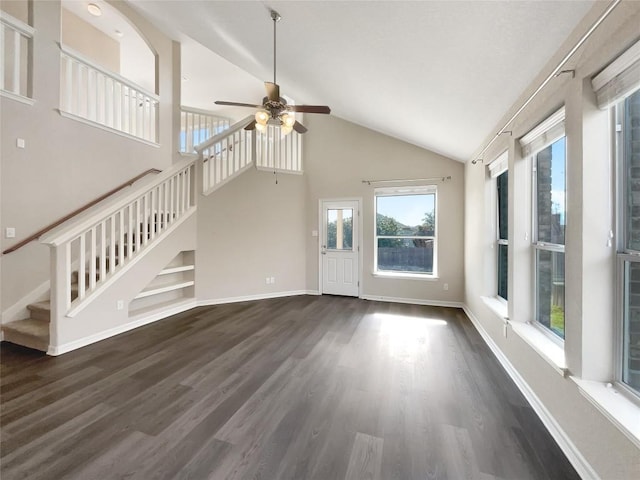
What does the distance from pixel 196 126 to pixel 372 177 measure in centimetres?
384

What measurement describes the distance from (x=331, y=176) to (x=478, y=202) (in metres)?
2.78

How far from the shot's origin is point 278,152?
215 inches

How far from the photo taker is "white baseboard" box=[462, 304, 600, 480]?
141 centimetres

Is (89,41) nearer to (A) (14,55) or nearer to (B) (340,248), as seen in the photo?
(A) (14,55)

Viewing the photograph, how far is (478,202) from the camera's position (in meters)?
3.65

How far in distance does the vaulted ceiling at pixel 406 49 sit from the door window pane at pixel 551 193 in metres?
0.57

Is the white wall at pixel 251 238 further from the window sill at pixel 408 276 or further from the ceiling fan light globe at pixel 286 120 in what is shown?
the ceiling fan light globe at pixel 286 120

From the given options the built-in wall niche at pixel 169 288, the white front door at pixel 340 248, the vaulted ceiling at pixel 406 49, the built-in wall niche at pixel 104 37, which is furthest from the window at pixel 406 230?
the built-in wall niche at pixel 104 37

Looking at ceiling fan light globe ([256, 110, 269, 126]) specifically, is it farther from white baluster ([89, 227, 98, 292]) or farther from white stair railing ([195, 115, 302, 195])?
white baluster ([89, 227, 98, 292])

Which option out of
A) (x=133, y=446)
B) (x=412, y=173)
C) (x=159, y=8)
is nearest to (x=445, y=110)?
(x=412, y=173)

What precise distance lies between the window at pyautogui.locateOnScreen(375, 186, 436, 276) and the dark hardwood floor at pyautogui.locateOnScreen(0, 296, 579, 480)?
189 cm

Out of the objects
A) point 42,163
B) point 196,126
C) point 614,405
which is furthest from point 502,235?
point 196,126

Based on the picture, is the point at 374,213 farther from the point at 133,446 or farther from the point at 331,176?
the point at 133,446

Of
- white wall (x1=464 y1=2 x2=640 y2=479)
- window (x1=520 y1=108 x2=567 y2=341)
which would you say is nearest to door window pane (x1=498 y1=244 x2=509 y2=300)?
window (x1=520 y1=108 x2=567 y2=341)
